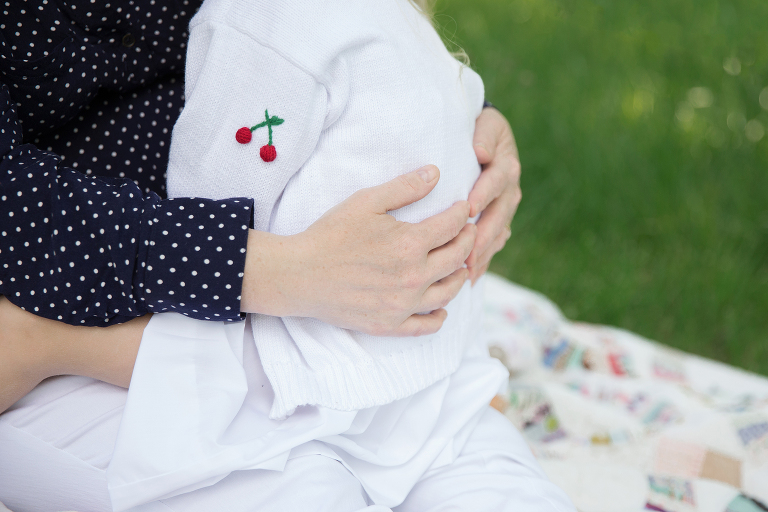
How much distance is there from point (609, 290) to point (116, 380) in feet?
5.81

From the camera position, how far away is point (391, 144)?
1016 millimetres

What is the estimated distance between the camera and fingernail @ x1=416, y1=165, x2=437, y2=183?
1.02 metres

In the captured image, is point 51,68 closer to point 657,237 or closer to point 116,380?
point 116,380

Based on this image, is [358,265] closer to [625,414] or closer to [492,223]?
[492,223]

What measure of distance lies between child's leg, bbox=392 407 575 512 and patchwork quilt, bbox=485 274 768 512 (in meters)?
0.38

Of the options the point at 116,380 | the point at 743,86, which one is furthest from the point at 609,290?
the point at 116,380

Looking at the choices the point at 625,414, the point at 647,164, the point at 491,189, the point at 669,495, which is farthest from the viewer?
the point at 647,164

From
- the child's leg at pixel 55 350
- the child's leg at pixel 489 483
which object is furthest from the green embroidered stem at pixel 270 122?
the child's leg at pixel 489 483

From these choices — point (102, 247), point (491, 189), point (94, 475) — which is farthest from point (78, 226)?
point (491, 189)

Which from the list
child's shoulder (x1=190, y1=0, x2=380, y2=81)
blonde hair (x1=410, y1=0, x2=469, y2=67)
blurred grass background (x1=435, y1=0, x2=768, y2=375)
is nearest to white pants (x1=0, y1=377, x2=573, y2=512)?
child's shoulder (x1=190, y1=0, x2=380, y2=81)

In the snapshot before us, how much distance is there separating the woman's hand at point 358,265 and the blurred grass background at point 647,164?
1.47 m

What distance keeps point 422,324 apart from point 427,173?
0.24 meters

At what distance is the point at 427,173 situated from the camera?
3.36ft

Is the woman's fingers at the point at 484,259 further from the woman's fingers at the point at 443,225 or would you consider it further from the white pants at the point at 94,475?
the white pants at the point at 94,475
